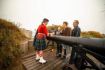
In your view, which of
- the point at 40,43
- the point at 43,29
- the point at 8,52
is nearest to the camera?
the point at 8,52

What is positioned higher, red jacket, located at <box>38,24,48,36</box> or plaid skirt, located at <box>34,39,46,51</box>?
red jacket, located at <box>38,24,48,36</box>

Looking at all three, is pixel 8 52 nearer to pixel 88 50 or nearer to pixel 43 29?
pixel 43 29

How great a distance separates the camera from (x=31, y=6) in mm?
9539

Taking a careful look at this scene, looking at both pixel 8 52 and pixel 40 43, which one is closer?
pixel 8 52

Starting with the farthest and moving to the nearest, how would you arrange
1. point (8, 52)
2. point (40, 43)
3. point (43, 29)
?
point (40, 43) → point (43, 29) → point (8, 52)

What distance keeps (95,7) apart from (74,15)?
110cm

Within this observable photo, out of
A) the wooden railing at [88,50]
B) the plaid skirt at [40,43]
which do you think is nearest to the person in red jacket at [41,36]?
the plaid skirt at [40,43]

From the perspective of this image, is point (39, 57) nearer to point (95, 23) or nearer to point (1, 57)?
point (1, 57)

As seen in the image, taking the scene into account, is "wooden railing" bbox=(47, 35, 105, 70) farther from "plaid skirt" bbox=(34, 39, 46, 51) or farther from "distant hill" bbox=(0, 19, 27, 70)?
"distant hill" bbox=(0, 19, 27, 70)

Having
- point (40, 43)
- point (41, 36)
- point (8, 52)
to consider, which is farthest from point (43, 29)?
point (8, 52)

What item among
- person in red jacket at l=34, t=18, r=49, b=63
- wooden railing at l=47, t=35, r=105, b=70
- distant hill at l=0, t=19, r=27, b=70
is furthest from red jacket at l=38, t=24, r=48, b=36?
wooden railing at l=47, t=35, r=105, b=70

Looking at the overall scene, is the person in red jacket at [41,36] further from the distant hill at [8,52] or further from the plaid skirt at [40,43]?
the distant hill at [8,52]

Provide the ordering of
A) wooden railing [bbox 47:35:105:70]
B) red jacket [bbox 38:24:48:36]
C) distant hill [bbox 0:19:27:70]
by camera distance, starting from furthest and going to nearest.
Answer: red jacket [bbox 38:24:48:36] < distant hill [bbox 0:19:27:70] < wooden railing [bbox 47:35:105:70]

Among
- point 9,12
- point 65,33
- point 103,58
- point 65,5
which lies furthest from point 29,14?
point 103,58
